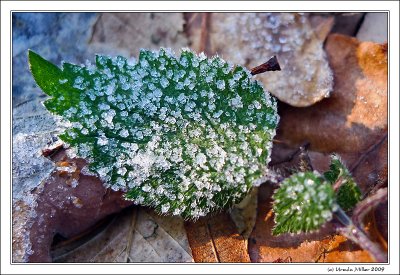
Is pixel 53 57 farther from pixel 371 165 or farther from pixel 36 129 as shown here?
pixel 371 165

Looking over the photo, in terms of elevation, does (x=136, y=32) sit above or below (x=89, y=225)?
above

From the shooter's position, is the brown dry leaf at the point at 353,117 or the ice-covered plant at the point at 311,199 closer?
the ice-covered plant at the point at 311,199

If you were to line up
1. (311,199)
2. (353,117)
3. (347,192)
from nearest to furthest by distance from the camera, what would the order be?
(311,199), (347,192), (353,117)

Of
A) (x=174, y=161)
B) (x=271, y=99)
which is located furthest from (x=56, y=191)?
(x=271, y=99)

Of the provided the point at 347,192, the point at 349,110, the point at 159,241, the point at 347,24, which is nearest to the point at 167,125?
the point at 159,241

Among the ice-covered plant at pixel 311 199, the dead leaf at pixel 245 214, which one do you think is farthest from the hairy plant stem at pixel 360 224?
the dead leaf at pixel 245 214

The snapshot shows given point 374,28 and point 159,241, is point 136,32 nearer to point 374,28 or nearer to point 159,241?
point 159,241

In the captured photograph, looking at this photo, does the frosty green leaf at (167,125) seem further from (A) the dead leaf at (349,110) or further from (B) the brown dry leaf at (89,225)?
(A) the dead leaf at (349,110)
